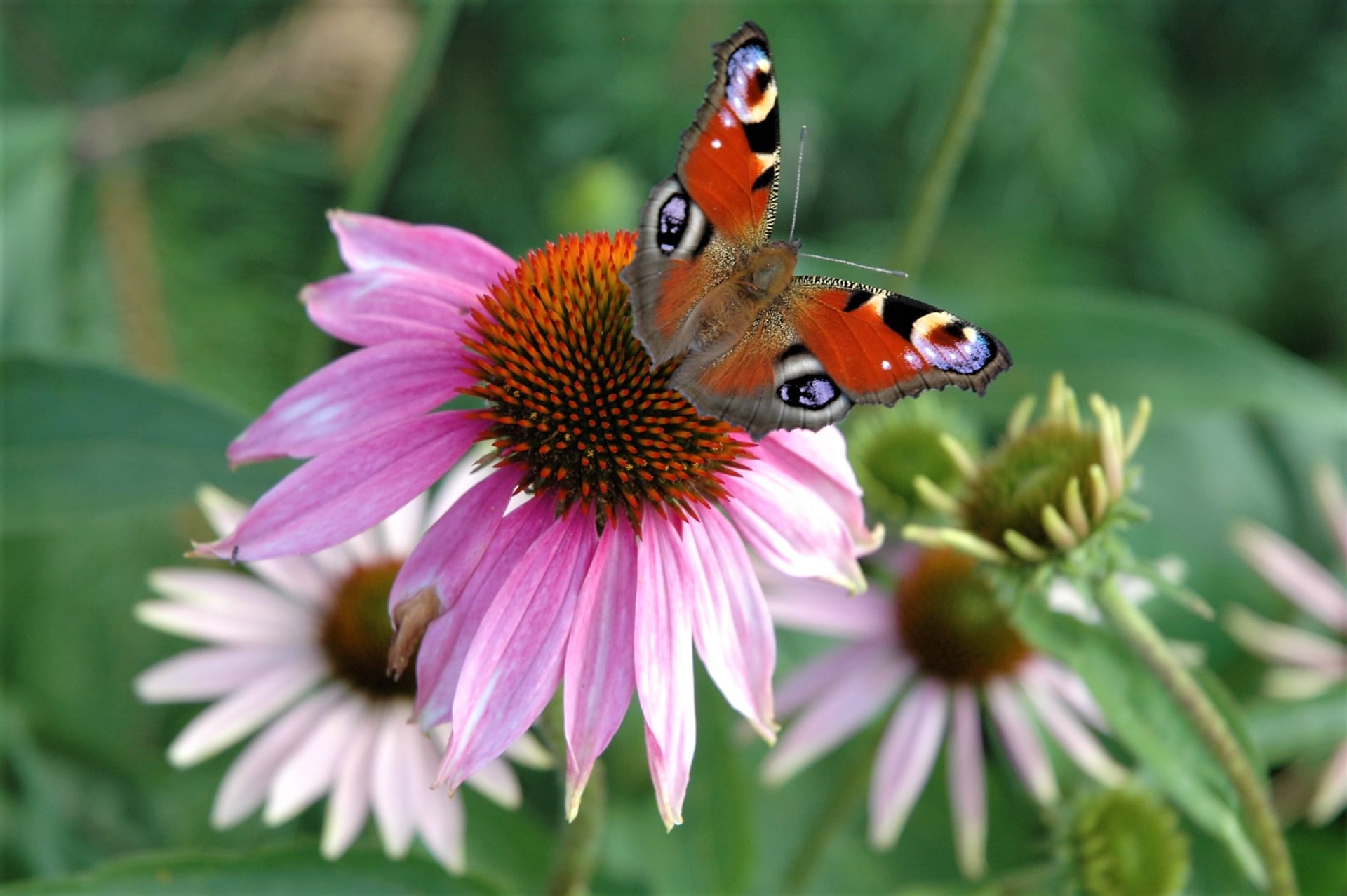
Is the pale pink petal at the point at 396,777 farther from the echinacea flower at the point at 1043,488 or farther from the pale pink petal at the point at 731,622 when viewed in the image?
the echinacea flower at the point at 1043,488

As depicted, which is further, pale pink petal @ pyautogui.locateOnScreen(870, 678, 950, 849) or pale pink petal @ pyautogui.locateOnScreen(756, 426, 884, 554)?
pale pink petal @ pyautogui.locateOnScreen(870, 678, 950, 849)

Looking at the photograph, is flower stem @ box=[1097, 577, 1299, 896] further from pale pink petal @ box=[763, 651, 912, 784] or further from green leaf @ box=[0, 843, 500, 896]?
green leaf @ box=[0, 843, 500, 896]

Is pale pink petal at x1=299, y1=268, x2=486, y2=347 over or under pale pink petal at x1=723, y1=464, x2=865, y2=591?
over

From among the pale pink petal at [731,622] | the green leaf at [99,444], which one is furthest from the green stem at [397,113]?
the pale pink petal at [731,622]

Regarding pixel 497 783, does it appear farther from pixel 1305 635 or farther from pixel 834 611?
pixel 1305 635

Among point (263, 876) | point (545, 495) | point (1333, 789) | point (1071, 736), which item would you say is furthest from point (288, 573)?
point (1333, 789)

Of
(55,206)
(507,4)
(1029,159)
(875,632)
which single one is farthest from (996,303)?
(55,206)

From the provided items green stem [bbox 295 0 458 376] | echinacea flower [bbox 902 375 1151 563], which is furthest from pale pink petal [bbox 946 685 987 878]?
green stem [bbox 295 0 458 376]

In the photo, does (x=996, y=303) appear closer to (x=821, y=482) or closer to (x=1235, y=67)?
(x=821, y=482)
